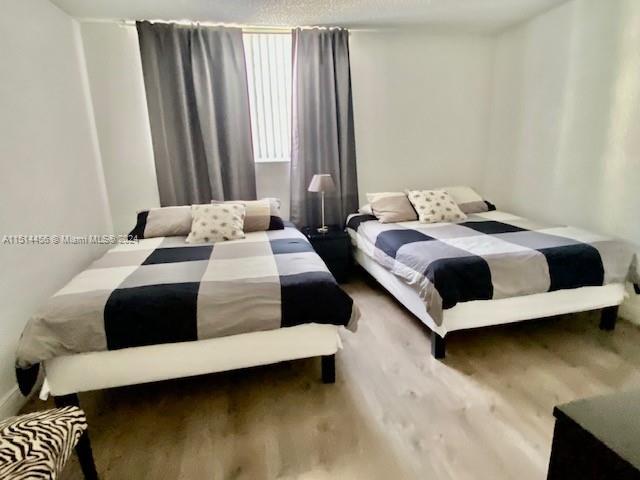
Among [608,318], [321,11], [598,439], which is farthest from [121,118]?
[608,318]

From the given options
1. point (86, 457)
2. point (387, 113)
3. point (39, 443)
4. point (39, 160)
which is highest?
point (387, 113)

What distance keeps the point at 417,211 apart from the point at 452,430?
1.92 meters

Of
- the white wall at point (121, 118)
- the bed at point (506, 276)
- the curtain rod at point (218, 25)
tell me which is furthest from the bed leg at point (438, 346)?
the curtain rod at point (218, 25)

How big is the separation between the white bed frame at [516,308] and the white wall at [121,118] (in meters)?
2.51

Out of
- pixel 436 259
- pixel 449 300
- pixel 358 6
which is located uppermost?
pixel 358 6

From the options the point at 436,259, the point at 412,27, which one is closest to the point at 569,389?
the point at 436,259

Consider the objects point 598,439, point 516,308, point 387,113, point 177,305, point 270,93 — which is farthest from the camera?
point 387,113

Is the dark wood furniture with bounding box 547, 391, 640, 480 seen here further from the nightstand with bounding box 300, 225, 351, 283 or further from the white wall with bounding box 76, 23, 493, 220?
the white wall with bounding box 76, 23, 493, 220

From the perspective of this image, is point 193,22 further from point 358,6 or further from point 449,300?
point 449,300

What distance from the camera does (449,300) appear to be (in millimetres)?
1900

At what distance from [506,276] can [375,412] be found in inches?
41.4

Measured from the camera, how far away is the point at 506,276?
199 cm

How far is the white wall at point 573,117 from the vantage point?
2.41 metres

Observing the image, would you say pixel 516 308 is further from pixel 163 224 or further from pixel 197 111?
pixel 197 111
